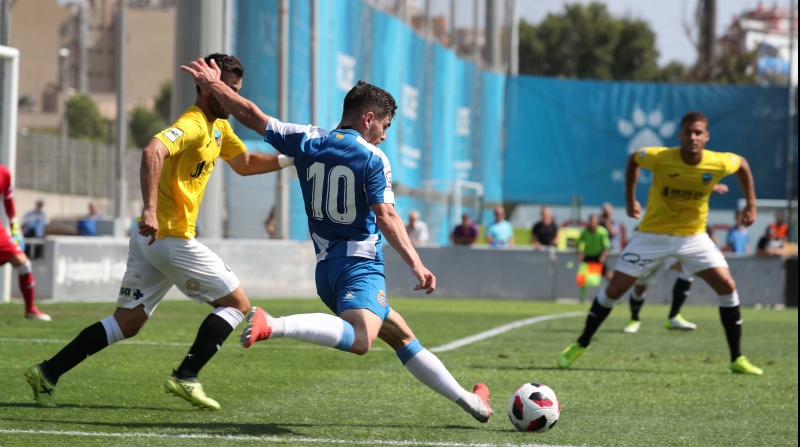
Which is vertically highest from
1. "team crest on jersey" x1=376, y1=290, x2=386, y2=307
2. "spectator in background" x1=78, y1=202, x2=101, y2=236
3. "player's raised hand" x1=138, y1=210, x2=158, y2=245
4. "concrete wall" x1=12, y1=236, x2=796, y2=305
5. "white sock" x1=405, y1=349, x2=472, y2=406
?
"player's raised hand" x1=138, y1=210, x2=158, y2=245

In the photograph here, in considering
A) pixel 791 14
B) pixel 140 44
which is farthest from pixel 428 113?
pixel 140 44

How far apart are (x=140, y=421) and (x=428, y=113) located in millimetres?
24354

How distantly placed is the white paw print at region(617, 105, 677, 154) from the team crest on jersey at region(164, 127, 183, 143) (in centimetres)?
2480

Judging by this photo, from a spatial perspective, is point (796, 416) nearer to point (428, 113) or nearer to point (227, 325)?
point (227, 325)

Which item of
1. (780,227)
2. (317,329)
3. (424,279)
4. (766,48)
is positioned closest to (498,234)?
(780,227)

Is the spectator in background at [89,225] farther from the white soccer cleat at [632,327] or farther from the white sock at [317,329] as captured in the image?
the white sock at [317,329]

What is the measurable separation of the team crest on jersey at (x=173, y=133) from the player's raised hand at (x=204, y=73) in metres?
0.29

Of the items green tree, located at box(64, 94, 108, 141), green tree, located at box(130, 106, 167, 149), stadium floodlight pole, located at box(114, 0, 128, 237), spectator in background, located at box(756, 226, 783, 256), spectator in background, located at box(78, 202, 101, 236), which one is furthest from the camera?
green tree, located at box(130, 106, 167, 149)

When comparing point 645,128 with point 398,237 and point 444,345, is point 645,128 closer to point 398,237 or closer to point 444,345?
point 444,345

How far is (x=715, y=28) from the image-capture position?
3931cm

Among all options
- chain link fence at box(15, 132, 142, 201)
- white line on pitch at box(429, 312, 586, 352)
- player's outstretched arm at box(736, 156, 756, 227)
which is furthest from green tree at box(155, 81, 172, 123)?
player's outstretched arm at box(736, 156, 756, 227)

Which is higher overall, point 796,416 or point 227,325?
point 227,325

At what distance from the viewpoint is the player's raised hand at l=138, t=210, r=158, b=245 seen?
255 inches

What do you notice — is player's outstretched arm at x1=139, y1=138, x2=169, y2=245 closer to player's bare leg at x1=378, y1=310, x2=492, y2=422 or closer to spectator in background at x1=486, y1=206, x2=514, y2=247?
player's bare leg at x1=378, y1=310, x2=492, y2=422
